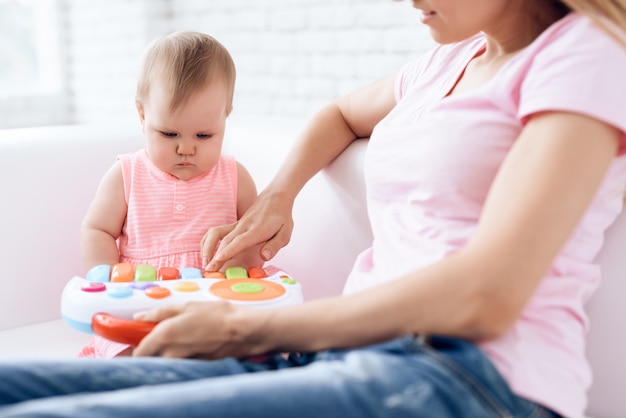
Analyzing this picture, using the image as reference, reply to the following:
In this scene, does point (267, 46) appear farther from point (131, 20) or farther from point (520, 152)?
point (520, 152)

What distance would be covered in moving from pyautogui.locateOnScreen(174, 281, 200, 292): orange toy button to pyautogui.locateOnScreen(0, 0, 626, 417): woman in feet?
0.47

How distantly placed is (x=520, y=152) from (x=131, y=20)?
2966mm

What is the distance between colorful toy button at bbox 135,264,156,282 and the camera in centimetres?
114

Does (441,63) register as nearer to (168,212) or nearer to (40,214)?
(168,212)

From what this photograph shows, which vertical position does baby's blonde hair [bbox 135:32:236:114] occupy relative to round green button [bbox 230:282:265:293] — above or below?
above

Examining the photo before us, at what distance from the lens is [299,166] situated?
134 centimetres

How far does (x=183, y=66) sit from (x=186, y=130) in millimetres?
110

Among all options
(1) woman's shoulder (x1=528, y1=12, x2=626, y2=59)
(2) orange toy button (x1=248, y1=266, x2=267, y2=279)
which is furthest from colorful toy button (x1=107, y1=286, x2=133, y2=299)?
(1) woman's shoulder (x1=528, y1=12, x2=626, y2=59)

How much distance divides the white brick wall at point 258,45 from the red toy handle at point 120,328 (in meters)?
1.63

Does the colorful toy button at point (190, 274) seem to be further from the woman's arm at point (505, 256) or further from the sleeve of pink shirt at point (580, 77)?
the sleeve of pink shirt at point (580, 77)

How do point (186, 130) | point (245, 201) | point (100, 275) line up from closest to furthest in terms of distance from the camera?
point (100, 275), point (186, 130), point (245, 201)

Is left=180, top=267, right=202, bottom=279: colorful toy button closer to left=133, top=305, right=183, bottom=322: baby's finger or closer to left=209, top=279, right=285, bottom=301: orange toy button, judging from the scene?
left=209, top=279, right=285, bottom=301: orange toy button

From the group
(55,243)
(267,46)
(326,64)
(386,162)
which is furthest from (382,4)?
(386,162)

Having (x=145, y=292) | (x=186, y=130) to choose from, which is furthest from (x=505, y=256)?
(x=186, y=130)
